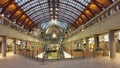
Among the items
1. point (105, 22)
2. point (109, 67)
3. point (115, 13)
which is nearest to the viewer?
point (109, 67)

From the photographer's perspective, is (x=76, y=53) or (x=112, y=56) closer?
(x=112, y=56)

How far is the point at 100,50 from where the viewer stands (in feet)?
116

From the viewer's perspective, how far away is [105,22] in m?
33.5

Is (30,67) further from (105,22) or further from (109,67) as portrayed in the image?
(105,22)

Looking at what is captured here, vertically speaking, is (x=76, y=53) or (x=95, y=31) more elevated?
(x=95, y=31)

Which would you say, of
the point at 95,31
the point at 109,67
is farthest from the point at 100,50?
the point at 109,67

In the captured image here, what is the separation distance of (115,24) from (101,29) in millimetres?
7987

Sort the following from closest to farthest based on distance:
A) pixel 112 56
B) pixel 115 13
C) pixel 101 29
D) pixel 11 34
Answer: pixel 115 13
pixel 112 56
pixel 101 29
pixel 11 34

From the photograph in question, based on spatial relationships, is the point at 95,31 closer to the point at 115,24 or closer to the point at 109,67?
the point at 115,24

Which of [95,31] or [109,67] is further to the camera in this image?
[95,31]

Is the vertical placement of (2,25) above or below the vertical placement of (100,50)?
above

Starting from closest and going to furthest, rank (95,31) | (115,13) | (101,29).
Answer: (115,13) < (101,29) < (95,31)

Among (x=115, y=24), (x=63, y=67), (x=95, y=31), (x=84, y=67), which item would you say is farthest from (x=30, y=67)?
(x=95, y=31)

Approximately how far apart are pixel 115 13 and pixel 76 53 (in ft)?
38.0
